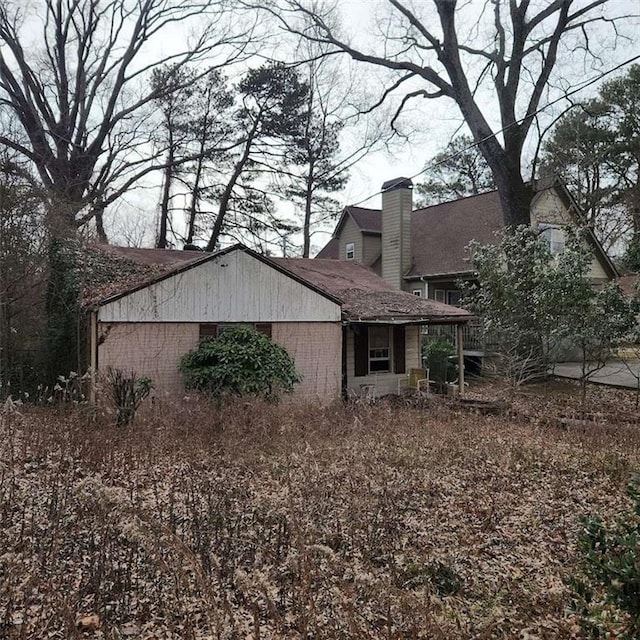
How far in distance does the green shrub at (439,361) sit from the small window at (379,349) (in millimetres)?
2140

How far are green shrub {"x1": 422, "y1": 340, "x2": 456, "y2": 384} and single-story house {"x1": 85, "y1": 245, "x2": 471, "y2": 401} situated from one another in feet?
3.38

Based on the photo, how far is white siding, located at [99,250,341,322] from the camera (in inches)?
444

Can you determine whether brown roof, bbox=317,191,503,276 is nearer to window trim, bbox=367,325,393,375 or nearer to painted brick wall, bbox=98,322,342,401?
window trim, bbox=367,325,393,375

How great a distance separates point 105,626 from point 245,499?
241cm

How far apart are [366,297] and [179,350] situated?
19.7 feet

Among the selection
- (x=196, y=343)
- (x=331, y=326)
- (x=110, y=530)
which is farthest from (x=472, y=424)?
(x=110, y=530)

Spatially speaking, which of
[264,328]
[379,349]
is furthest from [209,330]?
[379,349]

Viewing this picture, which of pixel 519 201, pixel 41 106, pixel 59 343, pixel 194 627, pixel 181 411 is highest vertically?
pixel 41 106

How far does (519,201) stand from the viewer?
17203 mm

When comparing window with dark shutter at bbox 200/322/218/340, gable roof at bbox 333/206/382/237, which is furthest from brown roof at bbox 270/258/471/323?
gable roof at bbox 333/206/382/237

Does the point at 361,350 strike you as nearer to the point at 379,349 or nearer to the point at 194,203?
the point at 379,349

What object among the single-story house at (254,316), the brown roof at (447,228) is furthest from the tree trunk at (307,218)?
the single-story house at (254,316)

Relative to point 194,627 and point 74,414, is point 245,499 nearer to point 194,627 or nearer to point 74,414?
point 194,627

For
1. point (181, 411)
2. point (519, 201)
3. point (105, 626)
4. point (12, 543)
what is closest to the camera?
point (105, 626)
